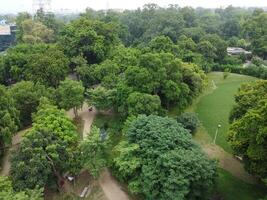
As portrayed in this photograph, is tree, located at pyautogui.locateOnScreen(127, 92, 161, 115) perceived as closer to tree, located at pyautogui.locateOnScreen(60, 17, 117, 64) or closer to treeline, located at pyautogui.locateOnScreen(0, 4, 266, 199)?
treeline, located at pyautogui.locateOnScreen(0, 4, 266, 199)

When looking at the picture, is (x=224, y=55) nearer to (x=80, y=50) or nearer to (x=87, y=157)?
(x=80, y=50)

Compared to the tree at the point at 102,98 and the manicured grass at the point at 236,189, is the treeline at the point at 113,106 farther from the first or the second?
the manicured grass at the point at 236,189

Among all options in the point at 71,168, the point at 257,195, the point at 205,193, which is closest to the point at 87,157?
the point at 71,168

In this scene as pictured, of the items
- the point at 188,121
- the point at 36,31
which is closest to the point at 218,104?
the point at 188,121

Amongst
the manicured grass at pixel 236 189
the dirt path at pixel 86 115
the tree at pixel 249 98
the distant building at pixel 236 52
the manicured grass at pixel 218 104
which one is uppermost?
the tree at pixel 249 98

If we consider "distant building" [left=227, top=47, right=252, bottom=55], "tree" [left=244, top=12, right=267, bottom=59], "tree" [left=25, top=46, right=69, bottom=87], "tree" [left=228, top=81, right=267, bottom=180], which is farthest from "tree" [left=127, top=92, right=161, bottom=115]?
"distant building" [left=227, top=47, right=252, bottom=55]

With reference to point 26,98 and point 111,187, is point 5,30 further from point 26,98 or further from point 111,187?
point 111,187

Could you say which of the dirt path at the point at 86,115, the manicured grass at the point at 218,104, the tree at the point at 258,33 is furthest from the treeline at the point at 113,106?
the manicured grass at the point at 218,104
